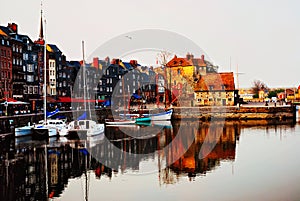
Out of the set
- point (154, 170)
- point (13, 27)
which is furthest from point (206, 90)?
point (154, 170)

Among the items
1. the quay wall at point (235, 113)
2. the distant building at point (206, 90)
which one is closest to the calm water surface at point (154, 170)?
the quay wall at point (235, 113)

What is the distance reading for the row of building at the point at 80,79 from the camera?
59844mm

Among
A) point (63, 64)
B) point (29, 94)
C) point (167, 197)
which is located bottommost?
point (167, 197)

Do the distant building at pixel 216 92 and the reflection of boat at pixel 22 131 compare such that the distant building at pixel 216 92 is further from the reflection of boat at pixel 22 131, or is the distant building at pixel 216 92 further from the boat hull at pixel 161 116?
the reflection of boat at pixel 22 131

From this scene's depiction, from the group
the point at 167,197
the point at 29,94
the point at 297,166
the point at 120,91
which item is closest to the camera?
the point at 167,197

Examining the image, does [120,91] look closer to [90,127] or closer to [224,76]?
[224,76]

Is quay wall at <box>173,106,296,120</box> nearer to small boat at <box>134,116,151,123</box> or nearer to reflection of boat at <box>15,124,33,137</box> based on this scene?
small boat at <box>134,116,151,123</box>

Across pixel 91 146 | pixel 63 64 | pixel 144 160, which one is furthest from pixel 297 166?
pixel 63 64

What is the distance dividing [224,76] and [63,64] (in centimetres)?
3234

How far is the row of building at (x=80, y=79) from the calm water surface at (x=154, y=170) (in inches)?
745

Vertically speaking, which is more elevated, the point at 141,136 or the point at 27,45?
the point at 27,45

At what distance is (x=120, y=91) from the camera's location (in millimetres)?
100000

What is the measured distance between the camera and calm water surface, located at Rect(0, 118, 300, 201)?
56.4 feet

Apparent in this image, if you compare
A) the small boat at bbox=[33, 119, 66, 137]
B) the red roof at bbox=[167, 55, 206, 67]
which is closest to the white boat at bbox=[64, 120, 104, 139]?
the small boat at bbox=[33, 119, 66, 137]
